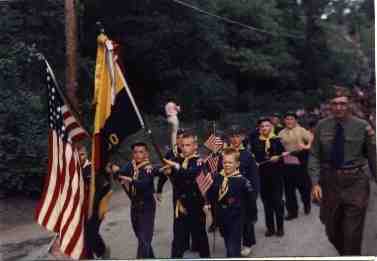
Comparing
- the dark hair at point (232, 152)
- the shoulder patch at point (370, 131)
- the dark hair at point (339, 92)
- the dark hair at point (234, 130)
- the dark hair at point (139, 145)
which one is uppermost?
the dark hair at point (339, 92)

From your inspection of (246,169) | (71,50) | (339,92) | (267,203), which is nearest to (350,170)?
(339,92)

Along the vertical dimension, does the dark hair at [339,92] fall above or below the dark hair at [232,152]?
above

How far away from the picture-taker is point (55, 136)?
5.36 m

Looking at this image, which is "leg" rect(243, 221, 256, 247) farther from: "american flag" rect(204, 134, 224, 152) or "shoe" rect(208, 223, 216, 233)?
"american flag" rect(204, 134, 224, 152)

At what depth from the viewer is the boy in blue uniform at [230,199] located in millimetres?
5383

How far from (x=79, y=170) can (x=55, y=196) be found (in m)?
0.35

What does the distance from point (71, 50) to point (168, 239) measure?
8.87ft

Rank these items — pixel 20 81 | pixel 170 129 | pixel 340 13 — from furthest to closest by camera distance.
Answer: pixel 20 81
pixel 170 129
pixel 340 13

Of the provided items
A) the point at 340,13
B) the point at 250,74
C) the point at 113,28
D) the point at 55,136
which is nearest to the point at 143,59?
the point at 113,28

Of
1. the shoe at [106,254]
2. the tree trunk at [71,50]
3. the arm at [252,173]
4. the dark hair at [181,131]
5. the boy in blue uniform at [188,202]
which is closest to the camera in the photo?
the boy in blue uniform at [188,202]

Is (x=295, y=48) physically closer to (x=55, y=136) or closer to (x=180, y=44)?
(x=180, y=44)

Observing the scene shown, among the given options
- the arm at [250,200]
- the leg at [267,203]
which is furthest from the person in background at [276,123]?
the arm at [250,200]

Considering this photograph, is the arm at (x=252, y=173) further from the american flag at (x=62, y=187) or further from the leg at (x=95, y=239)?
the american flag at (x=62, y=187)

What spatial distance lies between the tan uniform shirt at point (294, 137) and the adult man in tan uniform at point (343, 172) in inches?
41.5
